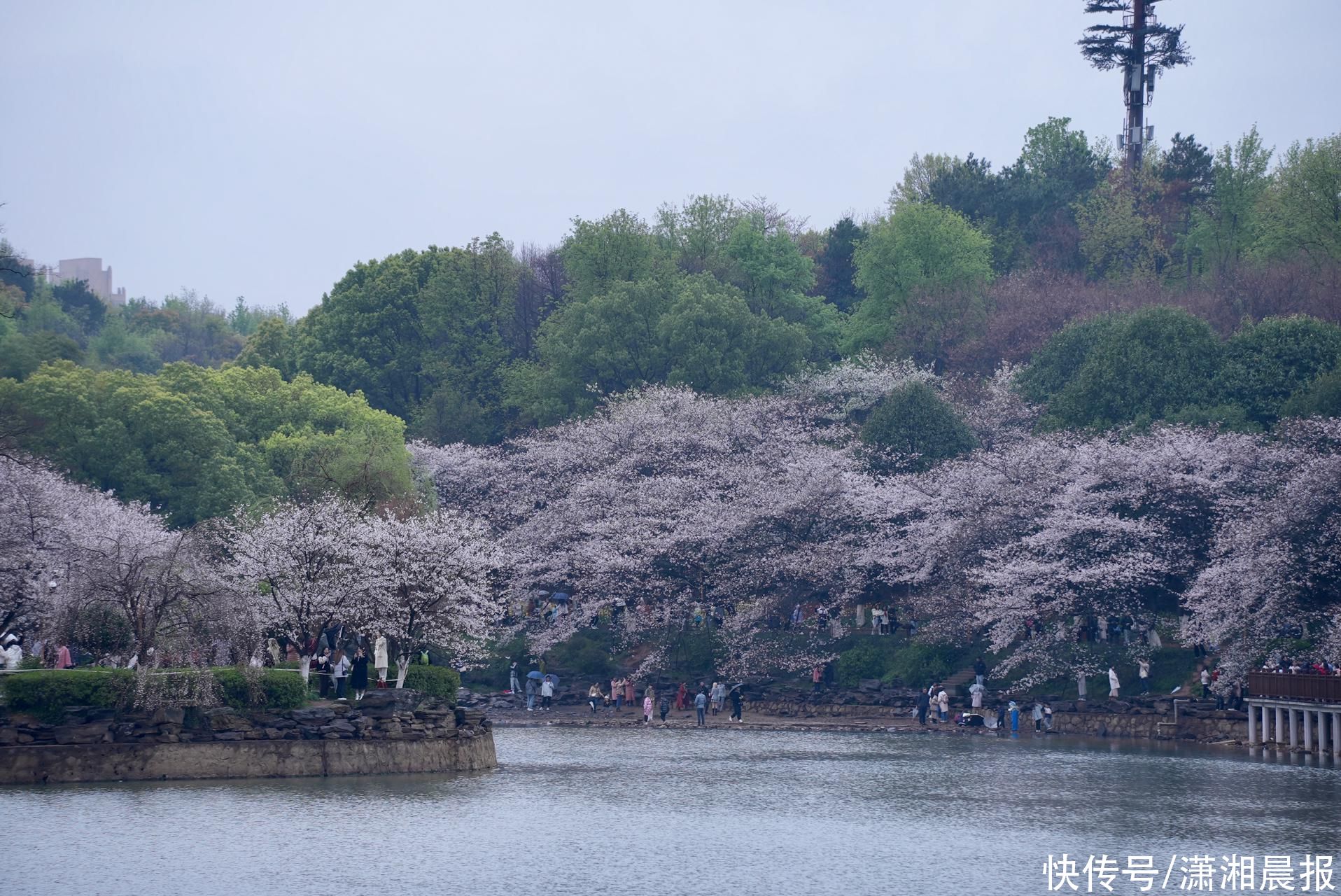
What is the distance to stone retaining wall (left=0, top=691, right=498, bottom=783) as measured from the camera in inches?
1411

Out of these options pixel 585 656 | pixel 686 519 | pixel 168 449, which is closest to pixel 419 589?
pixel 585 656

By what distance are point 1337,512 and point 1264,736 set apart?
732 centimetres

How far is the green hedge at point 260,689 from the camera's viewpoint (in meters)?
37.6

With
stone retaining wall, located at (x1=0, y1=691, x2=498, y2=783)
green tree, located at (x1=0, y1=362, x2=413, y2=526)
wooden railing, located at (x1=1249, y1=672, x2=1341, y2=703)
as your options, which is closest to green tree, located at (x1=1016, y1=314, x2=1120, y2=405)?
wooden railing, located at (x1=1249, y1=672, x2=1341, y2=703)

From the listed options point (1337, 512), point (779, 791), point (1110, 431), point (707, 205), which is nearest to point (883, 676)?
point (1110, 431)

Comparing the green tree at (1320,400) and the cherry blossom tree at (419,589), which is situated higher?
the green tree at (1320,400)

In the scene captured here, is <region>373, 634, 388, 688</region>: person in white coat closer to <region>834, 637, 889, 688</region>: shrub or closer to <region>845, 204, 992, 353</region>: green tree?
<region>834, 637, 889, 688</region>: shrub

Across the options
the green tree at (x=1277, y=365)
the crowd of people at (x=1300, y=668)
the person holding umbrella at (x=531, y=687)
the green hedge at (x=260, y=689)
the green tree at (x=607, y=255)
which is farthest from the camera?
the green tree at (x=607, y=255)

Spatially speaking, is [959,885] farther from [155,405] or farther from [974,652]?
[155,405]

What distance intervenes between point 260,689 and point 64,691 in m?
4.48

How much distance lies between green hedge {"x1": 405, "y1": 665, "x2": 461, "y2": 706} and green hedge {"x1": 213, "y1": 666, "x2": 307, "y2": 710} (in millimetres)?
4571

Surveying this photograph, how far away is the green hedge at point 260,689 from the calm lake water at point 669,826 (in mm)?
2020

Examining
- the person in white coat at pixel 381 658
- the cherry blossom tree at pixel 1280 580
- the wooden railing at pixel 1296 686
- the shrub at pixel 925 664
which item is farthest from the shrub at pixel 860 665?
the person in white coat at pixel 381 658

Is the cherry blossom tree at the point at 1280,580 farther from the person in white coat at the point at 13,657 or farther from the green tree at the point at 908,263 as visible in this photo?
the green tree at the point at 908,263
